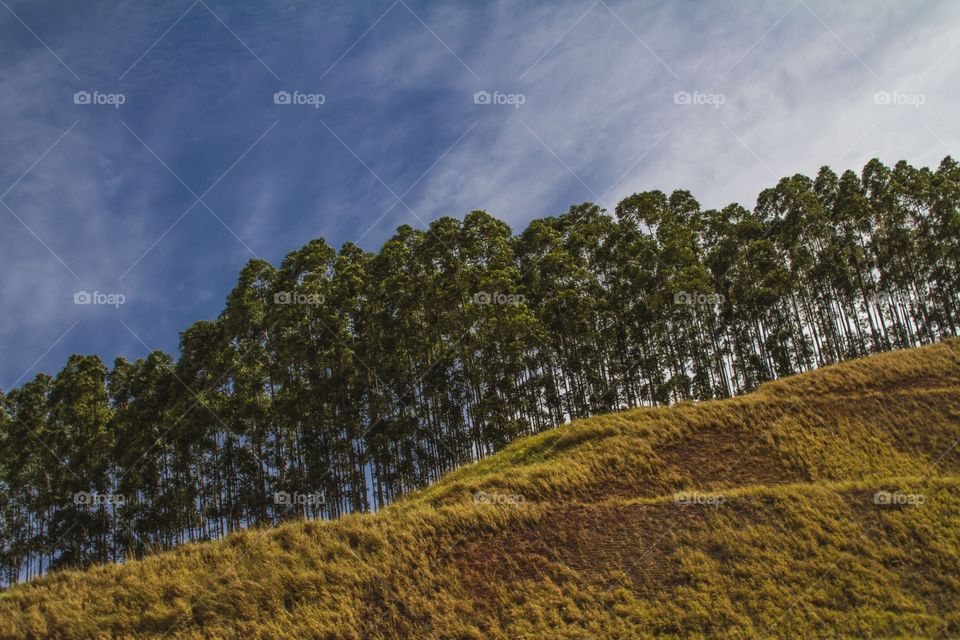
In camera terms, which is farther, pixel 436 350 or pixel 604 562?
pixel 436 350

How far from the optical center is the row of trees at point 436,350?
4725cm

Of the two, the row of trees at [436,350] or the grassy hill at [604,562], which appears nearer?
the grassy hill at [604,562]

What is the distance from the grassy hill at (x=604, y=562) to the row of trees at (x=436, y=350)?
63.9ft

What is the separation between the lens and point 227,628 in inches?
746

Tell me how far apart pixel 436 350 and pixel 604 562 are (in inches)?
1254

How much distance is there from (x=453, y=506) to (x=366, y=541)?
3.77 m

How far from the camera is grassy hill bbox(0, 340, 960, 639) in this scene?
19.0 m

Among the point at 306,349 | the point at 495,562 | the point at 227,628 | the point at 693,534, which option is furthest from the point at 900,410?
the point at 306,349

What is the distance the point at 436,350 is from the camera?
5197 centimetres

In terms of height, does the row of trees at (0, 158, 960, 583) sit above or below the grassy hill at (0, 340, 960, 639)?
above

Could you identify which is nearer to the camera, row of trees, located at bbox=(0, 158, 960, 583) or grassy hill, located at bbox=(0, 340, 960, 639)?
grassy hill, located at bbox=(0, 340, 960, 639)

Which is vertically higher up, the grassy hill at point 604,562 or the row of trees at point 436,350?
the row of trees at point 436,350

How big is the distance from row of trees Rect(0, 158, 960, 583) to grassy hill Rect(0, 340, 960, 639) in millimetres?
19485

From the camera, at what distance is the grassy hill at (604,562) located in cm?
1903
